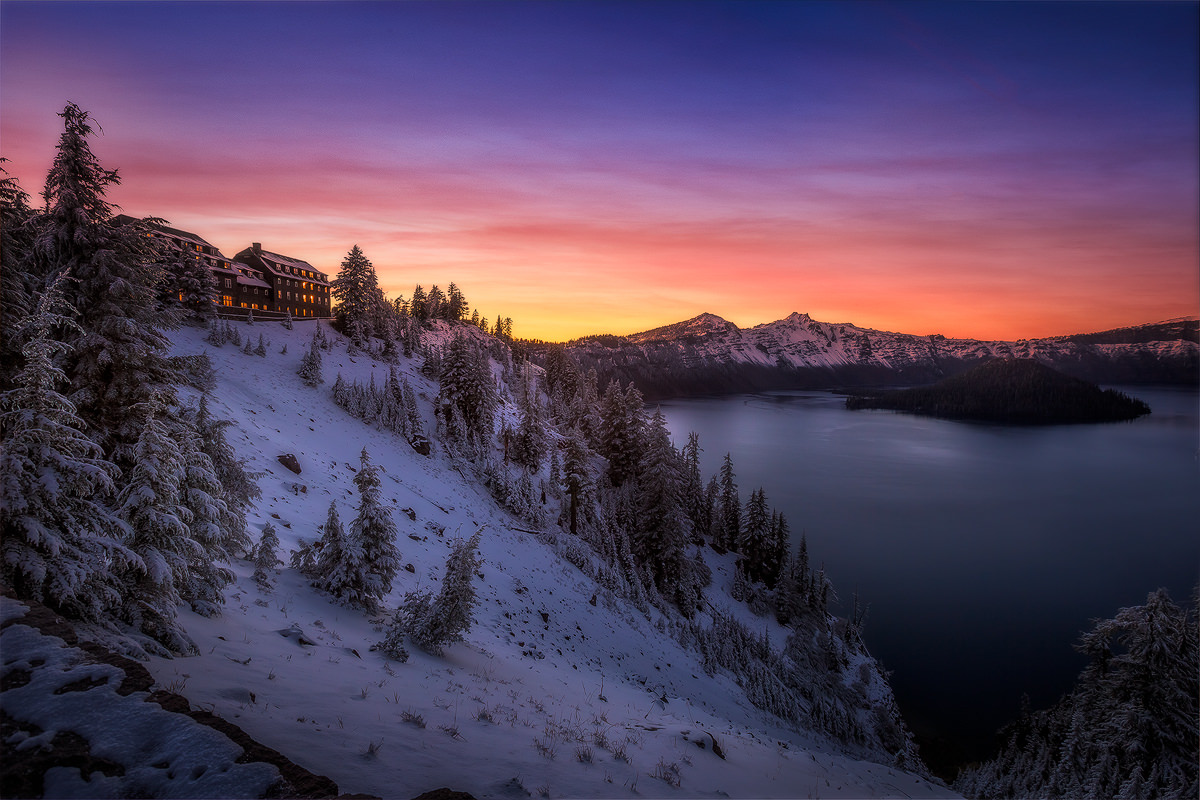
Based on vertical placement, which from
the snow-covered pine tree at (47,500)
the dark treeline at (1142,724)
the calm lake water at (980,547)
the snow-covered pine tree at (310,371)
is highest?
the snow-covered pine tree at (310,371)

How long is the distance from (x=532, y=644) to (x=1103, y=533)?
7880cm

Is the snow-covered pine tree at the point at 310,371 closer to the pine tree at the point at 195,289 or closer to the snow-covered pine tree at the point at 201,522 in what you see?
the pine tree at the point at 195,289

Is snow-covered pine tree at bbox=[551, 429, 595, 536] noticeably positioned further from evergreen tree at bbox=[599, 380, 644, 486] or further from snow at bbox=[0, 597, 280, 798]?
snow at bbox=[0, 597, 280, 798]

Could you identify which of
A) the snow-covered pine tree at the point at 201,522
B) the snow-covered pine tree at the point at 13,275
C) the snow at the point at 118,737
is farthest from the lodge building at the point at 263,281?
the snow at the point at 118,737

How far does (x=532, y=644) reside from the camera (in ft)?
60.4

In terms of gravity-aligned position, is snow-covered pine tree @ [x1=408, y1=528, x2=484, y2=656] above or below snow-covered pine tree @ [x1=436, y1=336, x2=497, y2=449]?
below

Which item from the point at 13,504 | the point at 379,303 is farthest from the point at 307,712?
the point at 379,303

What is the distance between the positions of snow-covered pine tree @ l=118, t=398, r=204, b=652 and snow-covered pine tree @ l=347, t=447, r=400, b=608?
202 inches

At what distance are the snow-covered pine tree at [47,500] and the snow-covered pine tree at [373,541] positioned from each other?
263 inches

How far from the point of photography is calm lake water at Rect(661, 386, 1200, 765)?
34938 millimetres

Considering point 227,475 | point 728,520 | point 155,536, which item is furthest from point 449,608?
point 728,520

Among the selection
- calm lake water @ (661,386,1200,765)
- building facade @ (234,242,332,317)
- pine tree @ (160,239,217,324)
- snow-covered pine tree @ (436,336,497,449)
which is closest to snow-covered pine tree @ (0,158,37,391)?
calm lake water @ (661,386,1200,765)

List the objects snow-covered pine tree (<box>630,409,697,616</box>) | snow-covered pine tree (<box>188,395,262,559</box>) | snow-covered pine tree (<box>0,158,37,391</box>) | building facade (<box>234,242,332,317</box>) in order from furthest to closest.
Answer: building facade (<box>234,242,332,317</box>)
snow-covered pine tree (<box>630,409,697,616</box>)
snow-covered pine tree (<box>188,395,262,559</box>)
snow-covered pine tree (<box>0,158,37,391</box>)

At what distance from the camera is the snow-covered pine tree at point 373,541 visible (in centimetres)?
1434
